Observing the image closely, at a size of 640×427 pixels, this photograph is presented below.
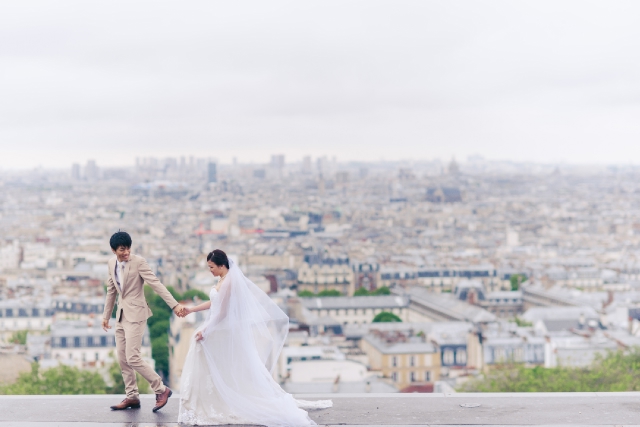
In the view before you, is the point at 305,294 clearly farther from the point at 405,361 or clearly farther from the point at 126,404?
the point at 126,404

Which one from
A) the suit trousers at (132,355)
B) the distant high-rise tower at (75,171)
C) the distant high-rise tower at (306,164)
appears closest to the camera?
the suit trousers at (132,355)

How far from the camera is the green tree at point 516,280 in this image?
55.9 meters

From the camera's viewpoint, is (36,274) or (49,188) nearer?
(36,274)

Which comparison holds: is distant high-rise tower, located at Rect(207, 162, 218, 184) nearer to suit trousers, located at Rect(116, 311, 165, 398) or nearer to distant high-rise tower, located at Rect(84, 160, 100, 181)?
distant high-rise tower, located at Rect(84, 160, 100, 181)

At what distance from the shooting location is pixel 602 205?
12100 cm

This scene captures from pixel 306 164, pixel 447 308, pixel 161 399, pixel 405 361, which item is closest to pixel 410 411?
pixel 161 399

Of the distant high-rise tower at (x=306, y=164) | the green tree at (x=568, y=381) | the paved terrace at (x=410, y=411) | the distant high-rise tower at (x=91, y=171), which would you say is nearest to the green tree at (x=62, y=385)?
the green tree at (x=568, y=381)

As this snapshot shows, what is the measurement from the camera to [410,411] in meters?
4.77

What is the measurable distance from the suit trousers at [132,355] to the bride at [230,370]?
6.8 inches

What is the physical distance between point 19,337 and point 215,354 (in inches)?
1285

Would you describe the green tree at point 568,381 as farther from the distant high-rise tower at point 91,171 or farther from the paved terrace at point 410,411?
the distant high-rise tower at point 91,171

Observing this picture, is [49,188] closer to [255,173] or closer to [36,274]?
[255,173]

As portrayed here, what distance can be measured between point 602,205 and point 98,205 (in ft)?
222

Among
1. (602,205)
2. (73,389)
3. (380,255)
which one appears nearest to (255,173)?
(602,205)
